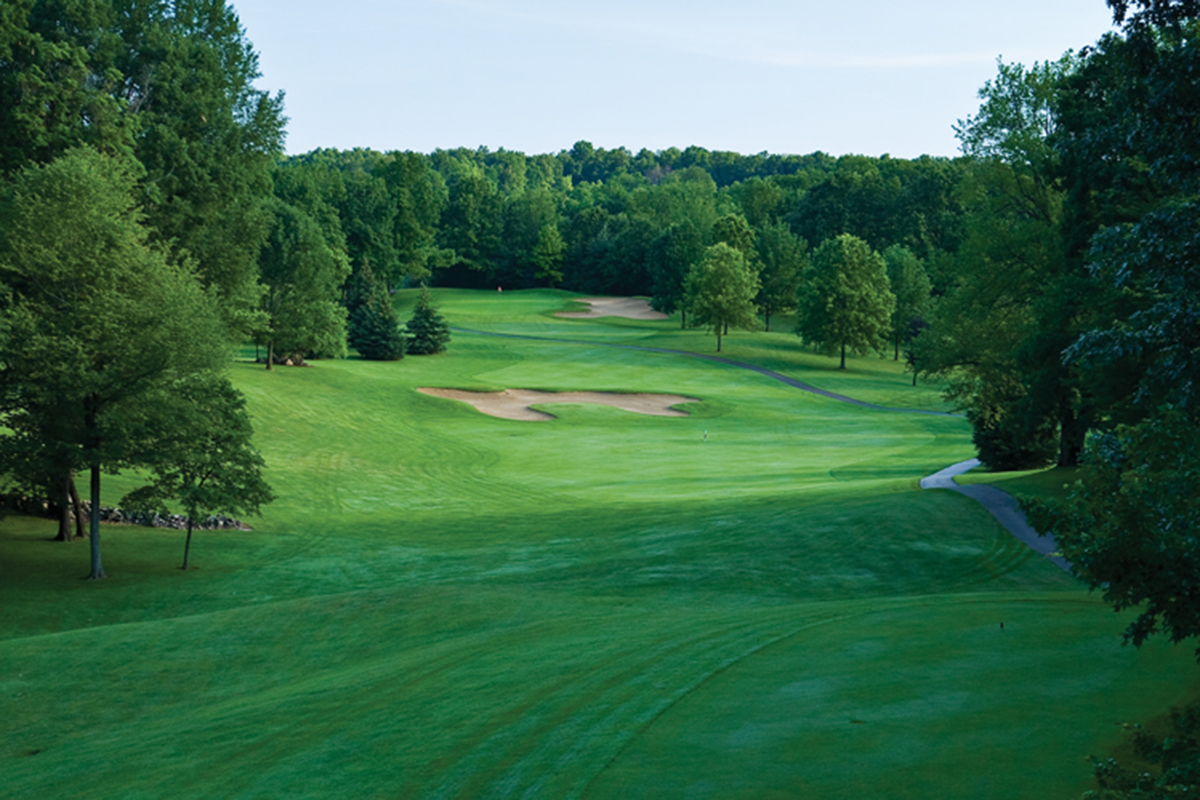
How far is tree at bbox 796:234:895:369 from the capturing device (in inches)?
3049

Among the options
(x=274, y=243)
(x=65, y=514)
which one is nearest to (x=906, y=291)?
(x=274, y=243)

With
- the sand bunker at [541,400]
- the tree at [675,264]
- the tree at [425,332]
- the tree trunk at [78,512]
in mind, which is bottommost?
the tree trunk at [78,512]

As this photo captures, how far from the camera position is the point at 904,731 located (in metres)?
9.41

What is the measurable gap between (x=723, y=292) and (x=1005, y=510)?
193 feet

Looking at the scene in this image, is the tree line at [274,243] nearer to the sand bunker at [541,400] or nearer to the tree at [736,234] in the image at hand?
the sand bunker at [541,400]

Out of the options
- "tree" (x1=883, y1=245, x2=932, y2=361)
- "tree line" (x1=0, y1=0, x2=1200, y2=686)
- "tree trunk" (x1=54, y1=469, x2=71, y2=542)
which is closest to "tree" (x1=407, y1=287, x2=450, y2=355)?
"tree line" (x1=0, y1=0, x2=1200, y2=686)

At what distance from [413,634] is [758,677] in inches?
316

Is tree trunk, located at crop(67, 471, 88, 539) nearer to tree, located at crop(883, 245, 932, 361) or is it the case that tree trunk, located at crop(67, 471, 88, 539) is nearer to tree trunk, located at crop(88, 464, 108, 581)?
tree trunk, located at crop(88, 464, 108, 581)

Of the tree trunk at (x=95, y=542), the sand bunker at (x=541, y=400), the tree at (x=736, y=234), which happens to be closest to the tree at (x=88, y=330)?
the tree trunk at (x=95, y=542)

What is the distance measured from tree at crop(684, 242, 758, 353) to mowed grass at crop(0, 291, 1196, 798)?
45087 millimetres

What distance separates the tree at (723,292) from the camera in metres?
84.2

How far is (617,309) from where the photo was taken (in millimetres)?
116438

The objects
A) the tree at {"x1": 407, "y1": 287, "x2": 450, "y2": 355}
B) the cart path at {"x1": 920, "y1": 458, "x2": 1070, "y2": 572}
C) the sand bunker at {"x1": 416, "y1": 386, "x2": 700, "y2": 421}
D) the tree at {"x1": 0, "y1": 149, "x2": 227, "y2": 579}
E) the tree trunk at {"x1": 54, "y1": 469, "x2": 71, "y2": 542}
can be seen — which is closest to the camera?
the tree at {"x1": 0, "y1": 149, "x2": 227, "y2": 579}

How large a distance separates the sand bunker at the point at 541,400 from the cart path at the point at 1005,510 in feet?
83.3
